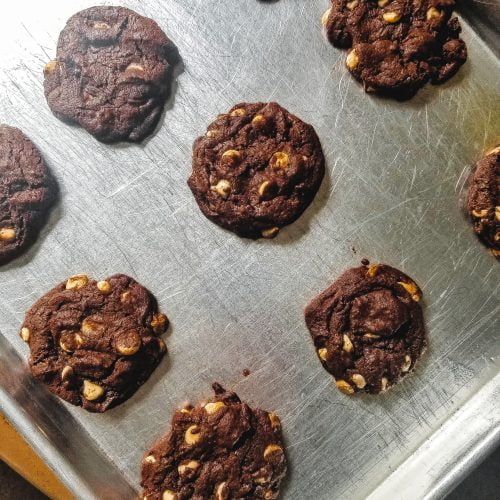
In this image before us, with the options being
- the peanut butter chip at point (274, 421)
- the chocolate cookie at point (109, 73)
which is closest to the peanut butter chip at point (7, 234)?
the chocolate cookie at point (109, 73)

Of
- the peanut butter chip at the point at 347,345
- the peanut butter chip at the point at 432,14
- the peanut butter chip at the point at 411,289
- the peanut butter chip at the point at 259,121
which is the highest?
the peanut butter chip at the point at 432,14

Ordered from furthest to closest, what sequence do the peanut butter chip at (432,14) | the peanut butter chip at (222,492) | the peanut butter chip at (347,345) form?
the peanut butter chip at (432,14) → the peanut butter chip at (347,345) → the peanut butter chip at (222,492)

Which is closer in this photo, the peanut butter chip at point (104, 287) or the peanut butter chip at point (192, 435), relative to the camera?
the peanut butter chip at point (192, 435)

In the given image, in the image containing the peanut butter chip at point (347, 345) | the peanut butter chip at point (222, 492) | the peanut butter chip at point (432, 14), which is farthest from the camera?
the peanut butter chip at point (432, 14)

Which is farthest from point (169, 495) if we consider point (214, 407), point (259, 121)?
point (259, 121)

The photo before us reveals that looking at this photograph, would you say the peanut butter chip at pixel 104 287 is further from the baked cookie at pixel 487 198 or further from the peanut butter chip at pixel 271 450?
the baked cookie at pixel 487 198

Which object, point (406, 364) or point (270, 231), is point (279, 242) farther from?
point (406, 364)
